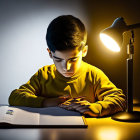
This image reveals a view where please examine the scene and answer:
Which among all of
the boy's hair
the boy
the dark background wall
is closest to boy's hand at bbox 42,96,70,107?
the boy

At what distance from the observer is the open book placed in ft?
3.19

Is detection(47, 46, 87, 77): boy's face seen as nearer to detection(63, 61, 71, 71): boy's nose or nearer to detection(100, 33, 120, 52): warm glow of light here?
detection(63, 61, 71, 71): boy's nose

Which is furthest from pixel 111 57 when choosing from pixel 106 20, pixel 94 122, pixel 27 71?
pixel 94 122

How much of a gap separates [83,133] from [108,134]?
0.26 feet

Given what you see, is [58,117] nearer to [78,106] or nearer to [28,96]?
[78,106]

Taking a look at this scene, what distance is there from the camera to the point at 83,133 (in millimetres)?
907

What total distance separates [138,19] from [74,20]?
1.44ft

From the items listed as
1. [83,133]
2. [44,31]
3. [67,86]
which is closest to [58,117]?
[83,133]

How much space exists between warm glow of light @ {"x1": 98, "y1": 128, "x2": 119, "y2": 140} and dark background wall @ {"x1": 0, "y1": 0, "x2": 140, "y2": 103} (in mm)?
644

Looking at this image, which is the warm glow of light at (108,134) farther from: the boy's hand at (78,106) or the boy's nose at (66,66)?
the boy's nose at (66,66)

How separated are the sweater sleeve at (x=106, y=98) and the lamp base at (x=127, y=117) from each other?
5 centimetres

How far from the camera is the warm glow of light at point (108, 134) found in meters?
0.86

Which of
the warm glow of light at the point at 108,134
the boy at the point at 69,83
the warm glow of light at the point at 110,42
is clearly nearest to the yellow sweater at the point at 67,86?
the boy at the point at 69,83

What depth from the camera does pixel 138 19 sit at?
1555 millimetres
